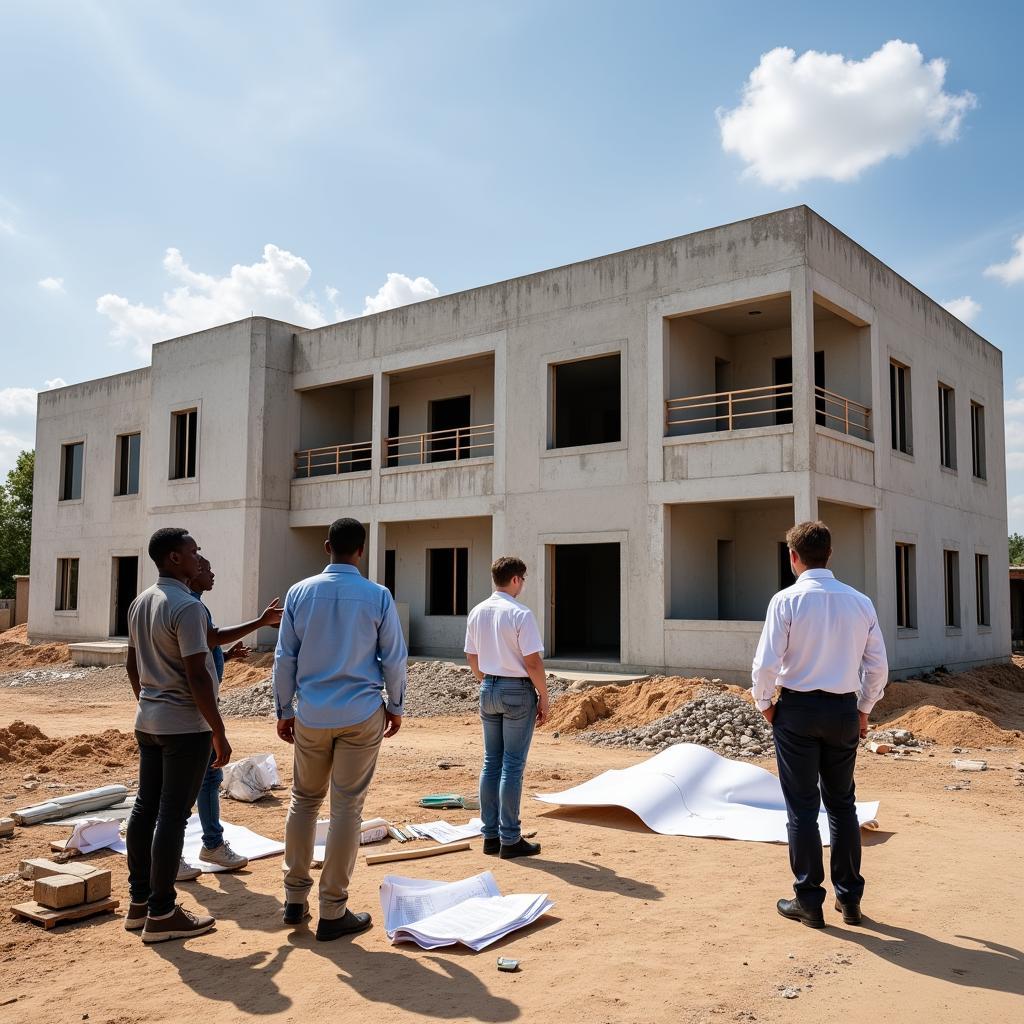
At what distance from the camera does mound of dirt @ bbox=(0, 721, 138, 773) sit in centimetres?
931

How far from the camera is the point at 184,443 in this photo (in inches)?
961

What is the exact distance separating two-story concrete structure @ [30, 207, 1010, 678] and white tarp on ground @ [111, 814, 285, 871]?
996 centimetres

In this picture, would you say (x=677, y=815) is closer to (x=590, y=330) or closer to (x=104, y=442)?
(x=590, y=330)

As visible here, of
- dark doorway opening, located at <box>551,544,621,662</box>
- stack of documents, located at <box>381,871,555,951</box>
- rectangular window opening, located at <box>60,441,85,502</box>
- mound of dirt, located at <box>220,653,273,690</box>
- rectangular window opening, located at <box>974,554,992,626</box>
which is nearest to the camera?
stack of documents, located at <box>381,871,555,951</box>

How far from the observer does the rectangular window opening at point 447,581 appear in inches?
834

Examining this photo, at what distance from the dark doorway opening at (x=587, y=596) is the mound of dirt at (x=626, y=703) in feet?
29.7

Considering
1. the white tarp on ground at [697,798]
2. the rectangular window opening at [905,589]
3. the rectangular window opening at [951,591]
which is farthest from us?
the rectangular window opening at [951,591]

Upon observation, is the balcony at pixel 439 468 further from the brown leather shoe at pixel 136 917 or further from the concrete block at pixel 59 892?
the brown leather shoe at pixel 136 917

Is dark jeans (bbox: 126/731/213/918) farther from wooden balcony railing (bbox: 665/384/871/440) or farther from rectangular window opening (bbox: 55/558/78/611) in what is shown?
rectangular window opening (bbox: 55/558/78/611)

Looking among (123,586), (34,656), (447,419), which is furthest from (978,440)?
(34,656)

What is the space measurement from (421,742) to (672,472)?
6600mm

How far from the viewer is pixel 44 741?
9.99 metres

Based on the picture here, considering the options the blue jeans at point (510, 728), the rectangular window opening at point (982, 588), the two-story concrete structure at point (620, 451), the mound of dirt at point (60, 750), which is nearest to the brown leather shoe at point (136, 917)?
the blue jeans at point (510, 728)

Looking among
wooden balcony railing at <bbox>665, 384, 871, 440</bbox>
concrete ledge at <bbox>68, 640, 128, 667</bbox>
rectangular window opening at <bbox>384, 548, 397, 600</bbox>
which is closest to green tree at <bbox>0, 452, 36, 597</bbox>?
concrete ledge at <bbox>68, 640, 128, 667</bbox>
